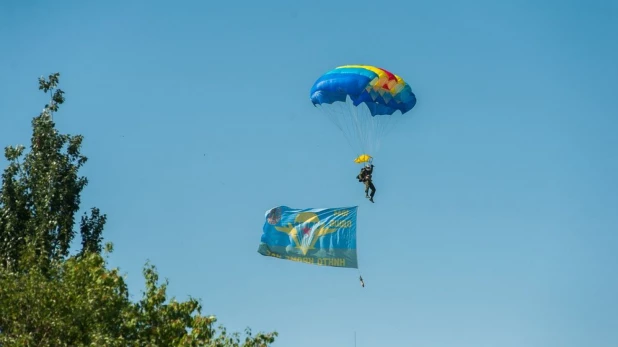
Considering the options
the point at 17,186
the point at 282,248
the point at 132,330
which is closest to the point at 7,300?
the point at 132,330

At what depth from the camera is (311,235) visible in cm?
4619

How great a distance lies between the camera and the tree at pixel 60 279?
122 ft

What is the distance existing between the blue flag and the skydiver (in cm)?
100

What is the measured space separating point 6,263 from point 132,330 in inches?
221

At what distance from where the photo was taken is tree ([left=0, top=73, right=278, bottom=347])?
3709 cm

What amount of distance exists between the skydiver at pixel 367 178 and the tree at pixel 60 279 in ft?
22.5

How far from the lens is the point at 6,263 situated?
41812mm

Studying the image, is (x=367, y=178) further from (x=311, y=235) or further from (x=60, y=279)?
(x=60, y=279)

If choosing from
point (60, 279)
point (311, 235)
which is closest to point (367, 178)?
point (311, 235)

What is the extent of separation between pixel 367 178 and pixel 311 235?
2.79 metres

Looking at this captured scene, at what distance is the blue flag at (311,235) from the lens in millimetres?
45719

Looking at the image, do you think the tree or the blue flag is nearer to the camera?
the tree

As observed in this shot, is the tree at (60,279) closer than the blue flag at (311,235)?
Yes

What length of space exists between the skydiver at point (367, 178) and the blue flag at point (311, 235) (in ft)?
3.28
